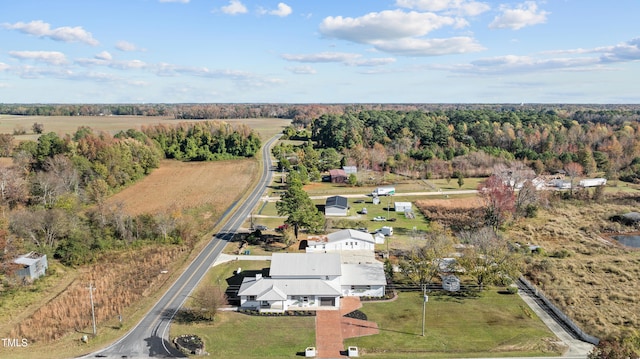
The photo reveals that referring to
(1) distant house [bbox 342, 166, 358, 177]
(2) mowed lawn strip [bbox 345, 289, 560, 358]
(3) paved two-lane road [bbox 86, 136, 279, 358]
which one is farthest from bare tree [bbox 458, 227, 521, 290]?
(1) distant house [bbox 342, 166, 358, 177]

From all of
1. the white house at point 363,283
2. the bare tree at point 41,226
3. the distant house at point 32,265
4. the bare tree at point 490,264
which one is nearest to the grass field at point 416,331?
the white house at point 363,283

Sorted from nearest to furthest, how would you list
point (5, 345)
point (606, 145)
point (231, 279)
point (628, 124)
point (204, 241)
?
point (5, 345), point (231, 279), point (204, 241), point (606, 145), point (628, 124)

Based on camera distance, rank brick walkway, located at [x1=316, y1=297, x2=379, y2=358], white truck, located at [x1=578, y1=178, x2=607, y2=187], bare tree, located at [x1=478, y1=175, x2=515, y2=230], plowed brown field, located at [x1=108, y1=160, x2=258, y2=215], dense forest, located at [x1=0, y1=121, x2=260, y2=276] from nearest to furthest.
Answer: brick walkway, located at [x1=316, y1=297, x2=379, y2=358]
dense forest, located at [x1=0, y1=121, x2=260, y2=276]
bare tree, located at [x1=478, y1=175, x2=515, y2=230]
plowed brown field, located at [x1=108, y1=160, x2=258, y2=215]
white truck, located at [x1=578, y1=178, x2=607, y2=187]

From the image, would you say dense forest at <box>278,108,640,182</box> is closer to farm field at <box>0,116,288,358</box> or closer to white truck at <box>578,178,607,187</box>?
white truck at <box>578,178,607,187</box>

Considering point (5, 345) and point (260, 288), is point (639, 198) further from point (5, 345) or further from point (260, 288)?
point (5, 345)

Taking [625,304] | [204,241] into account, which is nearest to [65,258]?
[204,241]

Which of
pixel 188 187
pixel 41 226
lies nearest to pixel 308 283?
pixel 41 226
